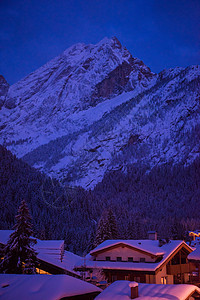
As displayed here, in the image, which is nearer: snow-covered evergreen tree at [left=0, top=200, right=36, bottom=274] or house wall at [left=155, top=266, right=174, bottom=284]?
snow-covered evergreen tree at [left=0, top=200, right=36, bottom=274]

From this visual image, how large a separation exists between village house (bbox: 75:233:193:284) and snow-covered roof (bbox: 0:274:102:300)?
12956mm

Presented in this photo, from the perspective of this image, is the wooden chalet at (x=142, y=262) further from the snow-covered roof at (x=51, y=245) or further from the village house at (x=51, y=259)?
the snow-covered roof at (x=51, y=245)

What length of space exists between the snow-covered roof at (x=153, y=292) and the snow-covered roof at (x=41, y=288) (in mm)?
1623

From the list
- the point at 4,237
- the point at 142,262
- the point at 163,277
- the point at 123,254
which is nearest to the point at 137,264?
the point at 142,262

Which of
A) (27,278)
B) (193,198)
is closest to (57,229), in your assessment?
(27,278)

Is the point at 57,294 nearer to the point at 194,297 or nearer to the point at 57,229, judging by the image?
the point at 194,297

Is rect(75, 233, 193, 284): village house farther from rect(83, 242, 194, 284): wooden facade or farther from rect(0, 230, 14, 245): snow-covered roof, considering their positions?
rect(0, 230, 14, 245): snow-covered roof

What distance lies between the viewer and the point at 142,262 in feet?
101

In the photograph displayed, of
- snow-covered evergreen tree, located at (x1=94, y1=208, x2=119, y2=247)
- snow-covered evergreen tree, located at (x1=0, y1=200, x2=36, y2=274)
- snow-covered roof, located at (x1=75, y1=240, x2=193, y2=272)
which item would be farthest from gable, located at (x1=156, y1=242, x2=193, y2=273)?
snow-covered evergreen tree, located at (x1=94, y1=208, x2=119, y2=247)

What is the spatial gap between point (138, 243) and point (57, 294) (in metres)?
17.7

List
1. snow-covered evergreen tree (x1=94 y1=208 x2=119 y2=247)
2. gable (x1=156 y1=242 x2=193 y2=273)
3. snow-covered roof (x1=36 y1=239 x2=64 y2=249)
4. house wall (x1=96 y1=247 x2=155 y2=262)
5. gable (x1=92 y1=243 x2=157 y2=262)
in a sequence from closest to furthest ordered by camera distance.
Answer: gable (x1=156 y1=242 x2=193 y2=273) → gable (x1=92 y1=243 x2=157 y2=262) → house wall (x1=96 y1=247 x2=155 y2=262) → snow-covered roof (x1=36 y1=239 x2=64 y2=249) → snow-covered evergreen tree (x1=94 y1=208 x2=119 y2=247)

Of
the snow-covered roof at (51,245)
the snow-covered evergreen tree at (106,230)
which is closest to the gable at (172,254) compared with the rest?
the snow-covered roof at (51,245)

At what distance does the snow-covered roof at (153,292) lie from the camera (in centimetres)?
1428

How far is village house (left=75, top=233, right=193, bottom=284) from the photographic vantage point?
29.7 meters
